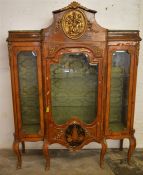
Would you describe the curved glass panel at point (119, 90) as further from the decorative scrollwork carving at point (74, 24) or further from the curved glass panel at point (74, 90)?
the decorative scrollwork carving at point (74, 24)

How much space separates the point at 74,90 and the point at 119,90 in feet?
1.69

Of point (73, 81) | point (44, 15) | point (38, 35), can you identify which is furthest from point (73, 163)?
point (44, 15)

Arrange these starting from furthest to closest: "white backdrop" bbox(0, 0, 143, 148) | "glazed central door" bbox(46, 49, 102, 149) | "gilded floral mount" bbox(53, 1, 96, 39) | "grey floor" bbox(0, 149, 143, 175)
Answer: "white backdrop" bbox(0, 0, 143, 148), "grey floor" bbox(0, 149, 143, 175), "glazed central door" bbox(46, 49, 102, 149), "gilded floral mount" bbox(53, 1, 96, 39)

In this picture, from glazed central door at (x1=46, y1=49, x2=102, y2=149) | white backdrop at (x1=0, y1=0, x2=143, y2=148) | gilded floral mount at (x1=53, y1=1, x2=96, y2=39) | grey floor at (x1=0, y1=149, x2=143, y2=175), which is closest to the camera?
gilded floral mount at (x1=53, y1=1, x2=96, y2=39)

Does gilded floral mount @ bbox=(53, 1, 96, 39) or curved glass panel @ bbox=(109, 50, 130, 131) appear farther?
curved glass panel @ bbox=(109, 50, 130, 131)

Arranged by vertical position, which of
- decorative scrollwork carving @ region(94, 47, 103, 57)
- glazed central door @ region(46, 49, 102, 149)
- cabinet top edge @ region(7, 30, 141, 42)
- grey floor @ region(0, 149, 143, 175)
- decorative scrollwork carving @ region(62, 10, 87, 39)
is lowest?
grey floor @ region(0, 149, 143, 175)

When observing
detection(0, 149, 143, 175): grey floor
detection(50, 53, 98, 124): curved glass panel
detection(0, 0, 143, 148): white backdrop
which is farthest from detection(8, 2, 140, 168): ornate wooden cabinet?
detection(0, 0, 143, 148): white backdrop

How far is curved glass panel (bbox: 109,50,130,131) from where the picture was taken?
2.25 meters

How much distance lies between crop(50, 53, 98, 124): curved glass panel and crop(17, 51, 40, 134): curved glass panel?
8.3 inches

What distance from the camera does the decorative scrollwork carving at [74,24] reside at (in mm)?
2039

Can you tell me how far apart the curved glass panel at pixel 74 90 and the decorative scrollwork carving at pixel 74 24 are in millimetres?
259

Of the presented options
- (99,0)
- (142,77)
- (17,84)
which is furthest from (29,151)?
(99,0)

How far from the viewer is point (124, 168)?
2393 mm

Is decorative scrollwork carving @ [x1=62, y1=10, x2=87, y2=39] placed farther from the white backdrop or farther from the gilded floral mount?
the white backdrop
